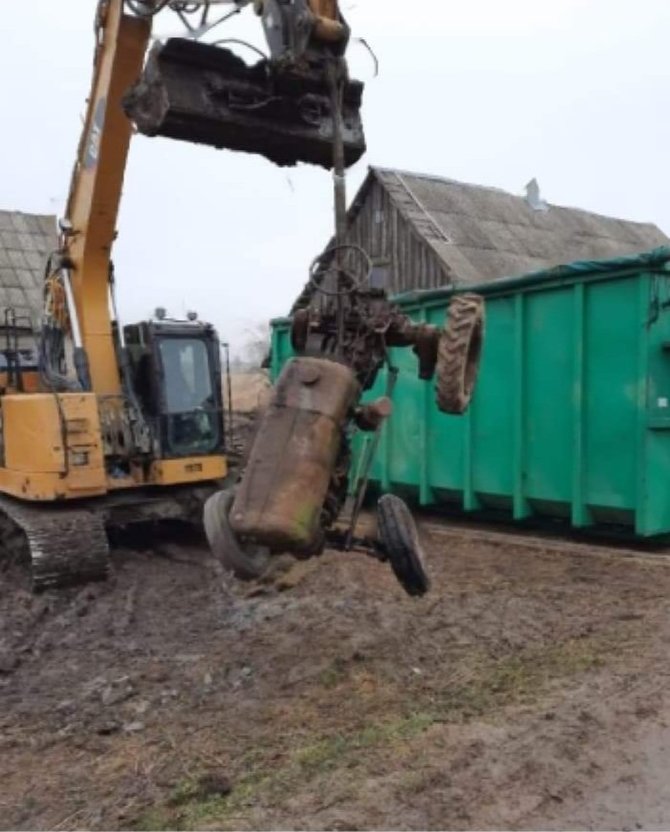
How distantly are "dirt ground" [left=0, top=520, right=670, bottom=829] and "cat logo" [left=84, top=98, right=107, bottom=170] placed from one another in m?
3.45

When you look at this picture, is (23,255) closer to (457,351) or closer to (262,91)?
(262,91)

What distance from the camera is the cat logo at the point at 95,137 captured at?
748 cm

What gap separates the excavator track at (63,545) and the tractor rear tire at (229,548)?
127 inches

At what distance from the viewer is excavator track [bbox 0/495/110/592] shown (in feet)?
22.7

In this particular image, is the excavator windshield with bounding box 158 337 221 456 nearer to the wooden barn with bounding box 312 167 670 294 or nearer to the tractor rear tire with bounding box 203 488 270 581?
the tractor rear tire with bounding box 203 488 270 581

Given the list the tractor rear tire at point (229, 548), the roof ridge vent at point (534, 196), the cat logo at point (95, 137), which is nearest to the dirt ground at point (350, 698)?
the tractor rear tire at point (229, 548)

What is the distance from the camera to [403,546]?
4.23 metres

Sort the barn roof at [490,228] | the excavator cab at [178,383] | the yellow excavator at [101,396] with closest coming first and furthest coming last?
the yellow excavator at [101,396], the excavator cab at [178,383], the barn roof at [490,228]

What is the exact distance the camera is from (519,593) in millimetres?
6113

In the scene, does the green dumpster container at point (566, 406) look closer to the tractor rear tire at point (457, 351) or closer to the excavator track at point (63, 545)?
the tractor rear tire at point (457, 351)

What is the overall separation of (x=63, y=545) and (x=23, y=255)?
13399 mm

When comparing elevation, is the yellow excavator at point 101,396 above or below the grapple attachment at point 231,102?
below

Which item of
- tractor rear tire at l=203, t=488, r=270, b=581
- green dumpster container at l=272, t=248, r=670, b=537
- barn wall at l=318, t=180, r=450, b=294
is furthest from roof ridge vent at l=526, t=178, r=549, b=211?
tractor rear tire at l=203, t=488, r=270, b=581

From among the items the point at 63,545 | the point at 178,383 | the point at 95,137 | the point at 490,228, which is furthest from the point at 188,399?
the point at 490,228
